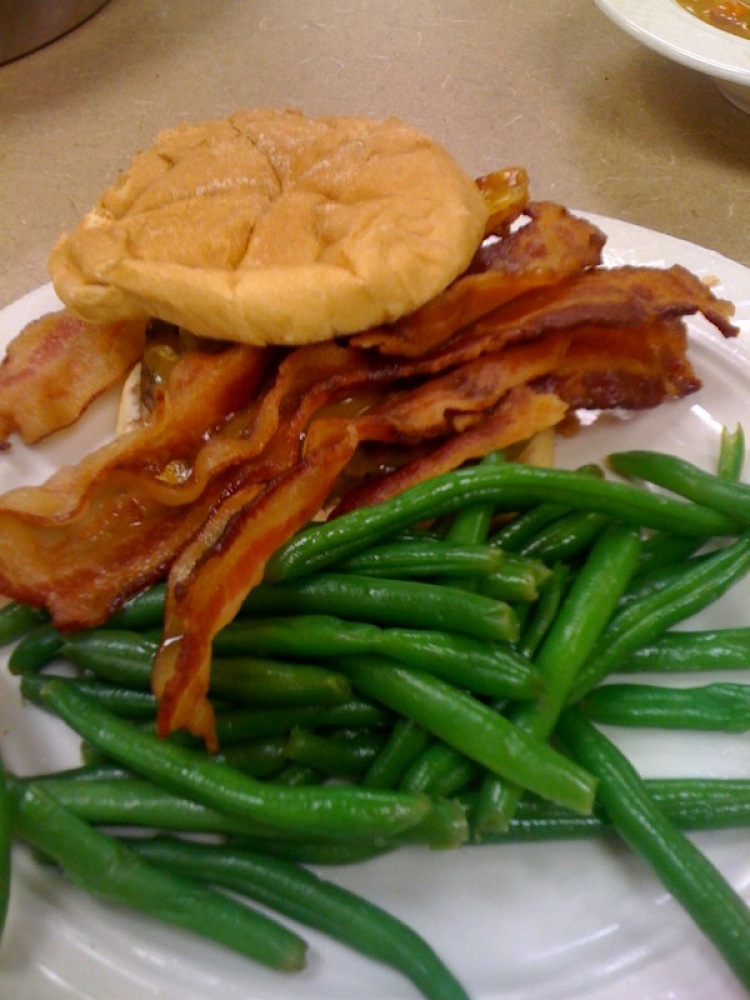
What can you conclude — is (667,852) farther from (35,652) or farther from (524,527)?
(35,652)

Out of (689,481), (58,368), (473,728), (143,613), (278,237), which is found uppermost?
(278,237)

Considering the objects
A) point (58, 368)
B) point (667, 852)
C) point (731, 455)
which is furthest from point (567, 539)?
point (58, 368)

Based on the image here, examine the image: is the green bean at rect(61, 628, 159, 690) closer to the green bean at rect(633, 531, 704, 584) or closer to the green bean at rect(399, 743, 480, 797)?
the green bean at rect(399, 743, 480, 797)

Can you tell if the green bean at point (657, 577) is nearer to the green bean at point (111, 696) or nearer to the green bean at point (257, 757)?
the green bean at point (257, 757)

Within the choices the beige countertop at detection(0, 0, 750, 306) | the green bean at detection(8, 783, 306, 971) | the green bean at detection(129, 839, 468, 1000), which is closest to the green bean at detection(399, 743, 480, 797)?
the green bean at detection(129, 839, 468, 1000)

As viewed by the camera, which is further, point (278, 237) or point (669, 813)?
point (278, 237)

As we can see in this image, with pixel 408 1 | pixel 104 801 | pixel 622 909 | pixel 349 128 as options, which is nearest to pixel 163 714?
pixel 104 801
